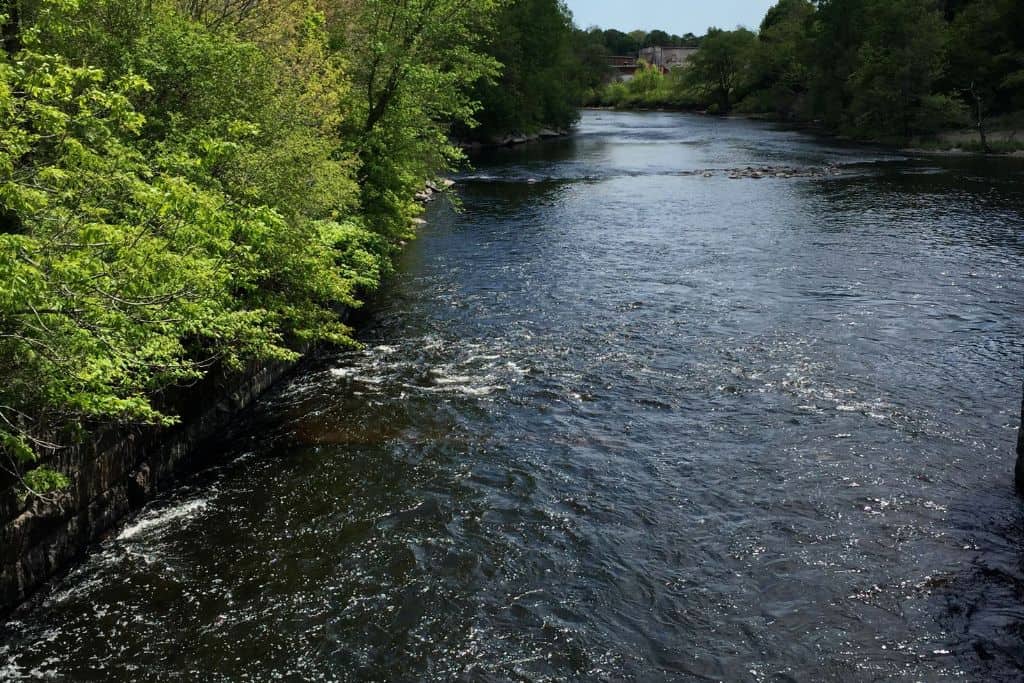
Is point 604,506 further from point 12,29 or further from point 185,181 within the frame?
point 12,29

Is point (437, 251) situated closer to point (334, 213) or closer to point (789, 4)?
point (334, 213)

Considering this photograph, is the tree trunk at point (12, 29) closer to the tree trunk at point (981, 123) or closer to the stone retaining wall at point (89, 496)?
the stone retaining wall at point (89, 496)

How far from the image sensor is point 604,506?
13.1 metres

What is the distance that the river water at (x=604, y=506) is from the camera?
9883 mm

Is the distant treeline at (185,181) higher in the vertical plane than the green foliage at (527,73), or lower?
lower

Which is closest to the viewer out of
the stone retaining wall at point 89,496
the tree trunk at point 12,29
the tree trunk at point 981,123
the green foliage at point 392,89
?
the stone retaining wall at point 89,496

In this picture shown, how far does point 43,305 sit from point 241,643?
450 centimetres

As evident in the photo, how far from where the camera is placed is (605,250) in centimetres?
3162

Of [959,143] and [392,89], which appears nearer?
[392,89]

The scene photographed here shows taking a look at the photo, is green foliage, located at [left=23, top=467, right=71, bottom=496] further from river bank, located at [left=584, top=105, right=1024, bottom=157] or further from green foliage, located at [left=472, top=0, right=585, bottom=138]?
river bank, located at [left=584, top=105, right=1024, bottom=157]

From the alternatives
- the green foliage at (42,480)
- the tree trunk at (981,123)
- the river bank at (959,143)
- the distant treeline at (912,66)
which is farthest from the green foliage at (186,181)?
the distant treeline at (912,66)

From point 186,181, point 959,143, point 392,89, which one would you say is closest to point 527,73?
point 959,143

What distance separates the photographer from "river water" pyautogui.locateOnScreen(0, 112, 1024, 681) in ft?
32.4

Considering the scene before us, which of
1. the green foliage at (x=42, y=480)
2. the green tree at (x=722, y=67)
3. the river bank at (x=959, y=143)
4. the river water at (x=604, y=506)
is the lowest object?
the river water at (x=604, y=506)
